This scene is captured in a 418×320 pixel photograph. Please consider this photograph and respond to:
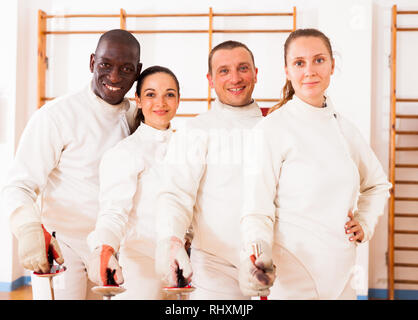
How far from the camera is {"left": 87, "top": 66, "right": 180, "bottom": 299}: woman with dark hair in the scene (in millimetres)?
1188

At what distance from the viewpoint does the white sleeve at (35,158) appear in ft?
3.94

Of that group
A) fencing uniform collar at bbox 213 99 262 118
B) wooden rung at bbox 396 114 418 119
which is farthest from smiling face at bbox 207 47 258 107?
wooden rung at bbox 396 114 418 119

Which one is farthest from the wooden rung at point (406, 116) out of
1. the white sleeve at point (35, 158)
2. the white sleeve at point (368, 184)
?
the white sleeve at point (35, 158)

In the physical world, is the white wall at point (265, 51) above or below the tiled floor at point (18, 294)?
above

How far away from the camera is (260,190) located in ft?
3.30

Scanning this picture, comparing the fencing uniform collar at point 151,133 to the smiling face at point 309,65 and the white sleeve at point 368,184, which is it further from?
the white sleeve at point 368,184

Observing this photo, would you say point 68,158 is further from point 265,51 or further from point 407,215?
point 407,215

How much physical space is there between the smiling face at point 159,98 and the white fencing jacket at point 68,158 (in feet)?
0.40

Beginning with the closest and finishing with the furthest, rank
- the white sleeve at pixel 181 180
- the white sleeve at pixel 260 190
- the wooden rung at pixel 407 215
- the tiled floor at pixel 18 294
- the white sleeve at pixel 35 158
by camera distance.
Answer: the white sleeve at pixel 260 190
the white sleeve at pixel 181 180
the white sleeve at pixel 35 158
the tiled floor at pixel 18 294
the wooden rung at pixel 407 215

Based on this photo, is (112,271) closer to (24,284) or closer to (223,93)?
(223,93)

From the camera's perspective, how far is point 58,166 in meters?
1.30

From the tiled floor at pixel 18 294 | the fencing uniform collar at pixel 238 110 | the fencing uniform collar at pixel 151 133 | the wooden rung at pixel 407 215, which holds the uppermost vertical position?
the fencing uniform collar at pixel 238 110

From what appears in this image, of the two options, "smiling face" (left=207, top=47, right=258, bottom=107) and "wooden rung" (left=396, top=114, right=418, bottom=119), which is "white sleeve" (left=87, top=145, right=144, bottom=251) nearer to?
"smiling face" (left=207, top=47, right=258, bottom=107)
